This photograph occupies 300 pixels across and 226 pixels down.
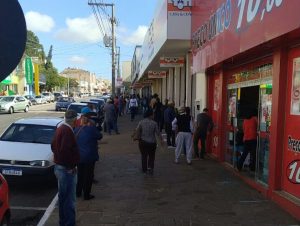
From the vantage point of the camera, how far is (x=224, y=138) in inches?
485

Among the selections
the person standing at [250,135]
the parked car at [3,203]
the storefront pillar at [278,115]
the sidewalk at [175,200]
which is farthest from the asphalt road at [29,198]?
the person standing at [250,135]

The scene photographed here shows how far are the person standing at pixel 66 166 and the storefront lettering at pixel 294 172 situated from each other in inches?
136

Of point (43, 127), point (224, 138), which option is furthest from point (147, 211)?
point (224, 138)

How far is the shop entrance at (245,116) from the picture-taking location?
884 centimetres

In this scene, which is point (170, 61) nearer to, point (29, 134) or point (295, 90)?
point (29, 134)

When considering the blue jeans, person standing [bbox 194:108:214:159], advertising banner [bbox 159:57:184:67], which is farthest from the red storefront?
advertising banner [bbox 159:57:184:67]

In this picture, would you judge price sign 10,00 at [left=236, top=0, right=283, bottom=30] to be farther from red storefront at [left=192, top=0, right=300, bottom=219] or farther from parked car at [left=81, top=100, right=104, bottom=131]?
parked car at [left=81, top=100, right=104, bottom=131]

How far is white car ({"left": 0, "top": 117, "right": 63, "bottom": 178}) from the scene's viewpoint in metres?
8.83

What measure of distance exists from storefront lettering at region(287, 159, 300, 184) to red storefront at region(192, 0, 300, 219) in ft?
0.05

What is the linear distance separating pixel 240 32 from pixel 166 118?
25.7 feet

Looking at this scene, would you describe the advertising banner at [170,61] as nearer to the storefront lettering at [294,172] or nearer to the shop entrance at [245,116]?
the shop entrance at [245,116]

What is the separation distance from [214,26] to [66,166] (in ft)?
20.0

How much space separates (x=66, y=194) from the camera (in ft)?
21.0

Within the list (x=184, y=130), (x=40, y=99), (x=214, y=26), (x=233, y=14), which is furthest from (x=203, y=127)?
(x=40, y=99)
